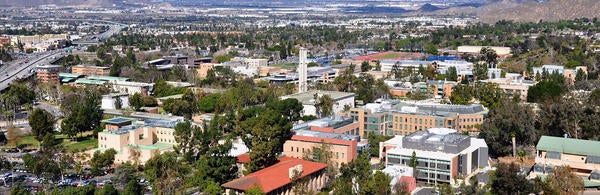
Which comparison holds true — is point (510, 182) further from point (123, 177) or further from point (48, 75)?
point (48, 75)

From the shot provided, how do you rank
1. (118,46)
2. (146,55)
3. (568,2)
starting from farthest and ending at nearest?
(568,2), (118,46), (146,55)

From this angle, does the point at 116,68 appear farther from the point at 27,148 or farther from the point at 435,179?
the point at 435,179

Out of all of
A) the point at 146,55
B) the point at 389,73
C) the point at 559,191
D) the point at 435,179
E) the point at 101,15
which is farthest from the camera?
the point at 101,15

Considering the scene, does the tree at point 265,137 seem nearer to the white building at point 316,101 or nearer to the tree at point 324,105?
the tree at point 324,105

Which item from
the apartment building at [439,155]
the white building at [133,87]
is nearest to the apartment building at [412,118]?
the apartment building at [439,155]

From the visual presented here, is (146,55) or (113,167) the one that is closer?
(113,167)

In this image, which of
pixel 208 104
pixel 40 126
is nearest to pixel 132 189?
pixel 40 126

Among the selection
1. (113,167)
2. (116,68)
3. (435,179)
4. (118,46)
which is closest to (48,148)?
(113,167)
